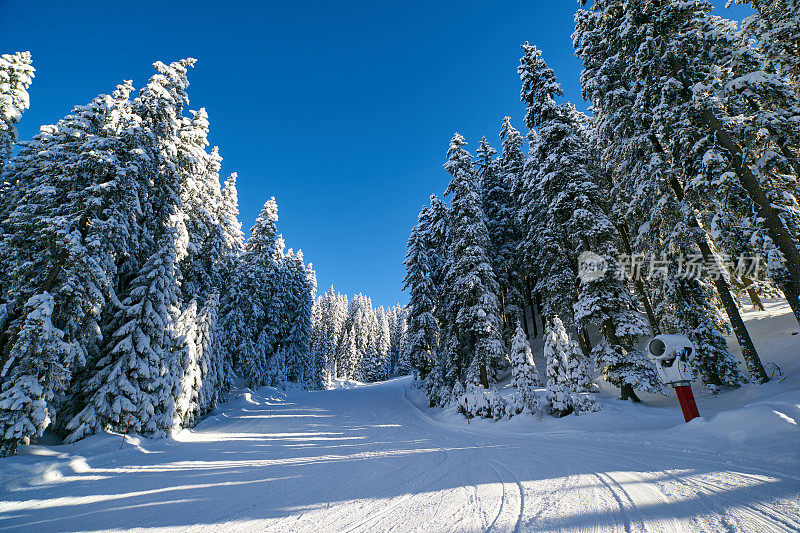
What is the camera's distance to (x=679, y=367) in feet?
24.4

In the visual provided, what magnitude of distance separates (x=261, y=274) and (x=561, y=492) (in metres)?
31.9

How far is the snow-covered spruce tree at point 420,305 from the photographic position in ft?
75.6

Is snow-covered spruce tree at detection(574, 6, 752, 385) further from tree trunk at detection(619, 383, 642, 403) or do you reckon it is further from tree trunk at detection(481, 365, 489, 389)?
tree trunk at detection(481, 365, 489, 389)

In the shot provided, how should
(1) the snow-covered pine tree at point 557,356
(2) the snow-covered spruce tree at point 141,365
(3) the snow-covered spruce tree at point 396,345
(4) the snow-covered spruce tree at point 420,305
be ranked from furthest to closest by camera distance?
(3) the snow-covered spruce tree at point 396,345 < (4) the snow-covered spruce tree at point 420,305 < (1) the snow-covered pine tree at point 557,356 < (2) the snow-covered spruce tree at point 141,365

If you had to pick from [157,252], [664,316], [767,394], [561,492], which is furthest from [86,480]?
[664,316]

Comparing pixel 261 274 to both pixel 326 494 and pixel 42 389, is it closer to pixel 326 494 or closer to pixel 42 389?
pixel 42 389

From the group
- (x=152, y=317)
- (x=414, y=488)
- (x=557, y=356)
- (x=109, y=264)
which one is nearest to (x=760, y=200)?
(x=557, y=356)

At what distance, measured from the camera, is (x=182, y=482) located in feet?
24.7

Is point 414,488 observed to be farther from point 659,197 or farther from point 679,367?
point 659,197

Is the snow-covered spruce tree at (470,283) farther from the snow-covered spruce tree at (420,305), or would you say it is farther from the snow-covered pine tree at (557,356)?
the snow-covered pine tree at (557,356)

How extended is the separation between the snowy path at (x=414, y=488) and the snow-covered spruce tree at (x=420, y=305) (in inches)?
460

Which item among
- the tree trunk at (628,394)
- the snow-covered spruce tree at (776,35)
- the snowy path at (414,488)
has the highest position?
the snow-covered spruce tree at (776,35)

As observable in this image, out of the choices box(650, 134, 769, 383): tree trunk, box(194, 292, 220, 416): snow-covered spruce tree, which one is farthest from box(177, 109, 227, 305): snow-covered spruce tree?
box(650, 134, 769, 383): tree trunk

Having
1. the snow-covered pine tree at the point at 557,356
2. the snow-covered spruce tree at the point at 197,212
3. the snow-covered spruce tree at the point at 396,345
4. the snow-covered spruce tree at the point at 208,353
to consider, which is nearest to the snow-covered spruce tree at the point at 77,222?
the snow-covered spruce tree at the point at 197,212
